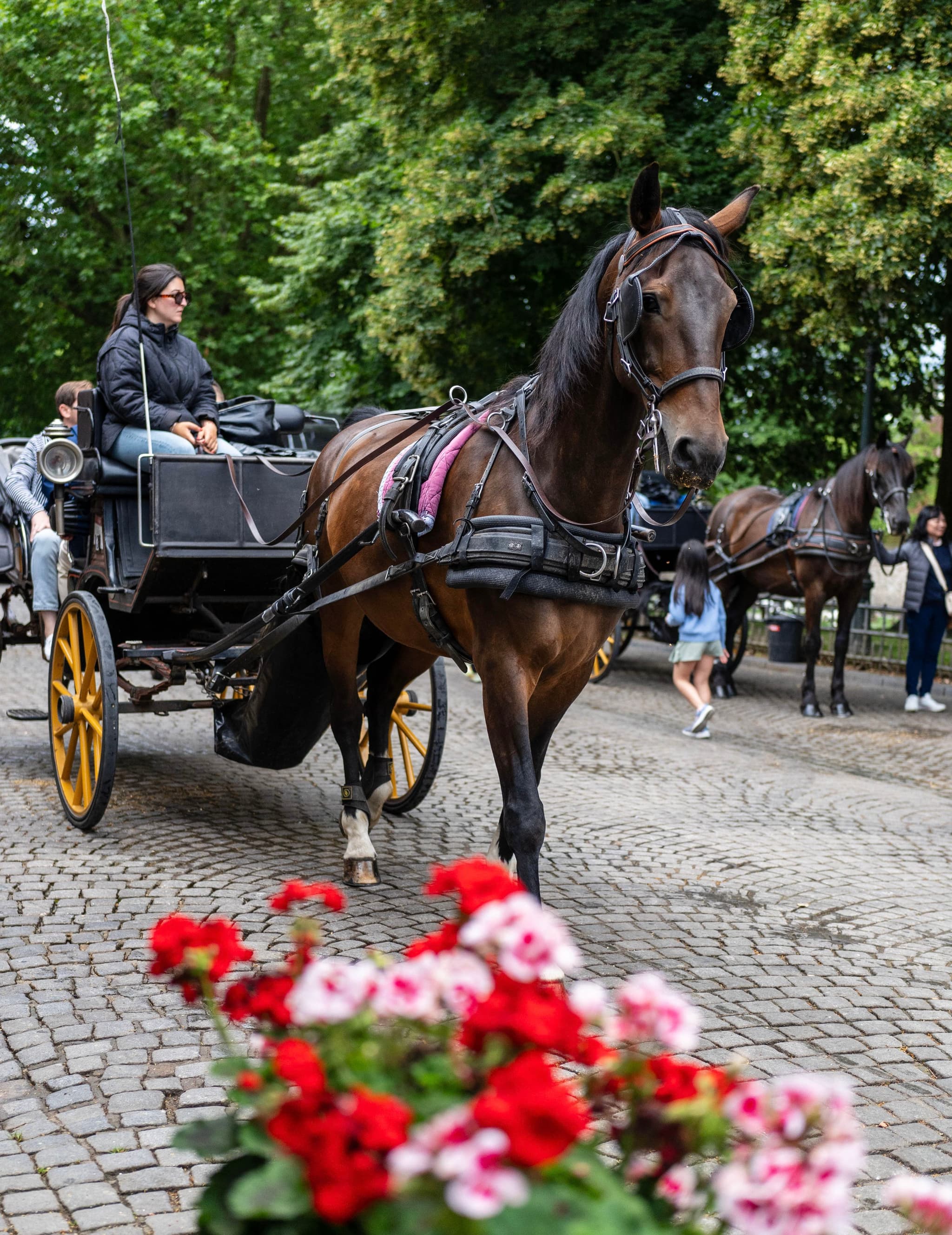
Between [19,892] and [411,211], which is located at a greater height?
[411,211]

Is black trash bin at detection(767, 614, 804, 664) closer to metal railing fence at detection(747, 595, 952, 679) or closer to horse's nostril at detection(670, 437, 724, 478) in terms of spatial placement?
metal railing fence at detection(747, 595, 952, 679)

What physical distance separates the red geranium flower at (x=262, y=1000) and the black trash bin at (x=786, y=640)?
48.1ft

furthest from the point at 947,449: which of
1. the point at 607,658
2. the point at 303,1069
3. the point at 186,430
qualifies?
the point at 303,1069

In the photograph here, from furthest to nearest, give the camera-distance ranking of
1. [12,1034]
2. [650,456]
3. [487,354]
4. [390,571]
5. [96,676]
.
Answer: [487,354], [96,676], [390,571], [650,456], [12,1034]

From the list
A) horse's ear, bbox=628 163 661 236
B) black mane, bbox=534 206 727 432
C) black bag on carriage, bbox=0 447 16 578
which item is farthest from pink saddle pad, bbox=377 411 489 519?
black bag on carriage, bbox=0 447 16 578

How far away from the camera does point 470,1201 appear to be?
3.54 ft

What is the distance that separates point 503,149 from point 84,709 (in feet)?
31.2

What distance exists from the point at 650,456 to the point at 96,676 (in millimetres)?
3206

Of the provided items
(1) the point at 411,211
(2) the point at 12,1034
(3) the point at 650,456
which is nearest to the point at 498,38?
(1) the point at 411,211

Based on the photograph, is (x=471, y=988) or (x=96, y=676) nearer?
(x=471, y=988)

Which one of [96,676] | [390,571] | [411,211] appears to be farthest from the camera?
[411,211]

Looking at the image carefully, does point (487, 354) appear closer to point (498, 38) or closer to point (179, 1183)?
point (498, 38)

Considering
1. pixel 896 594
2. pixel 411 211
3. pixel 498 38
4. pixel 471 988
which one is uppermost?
pixel 498 38

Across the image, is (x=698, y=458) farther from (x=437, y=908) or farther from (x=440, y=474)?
(x=437, y=908)
